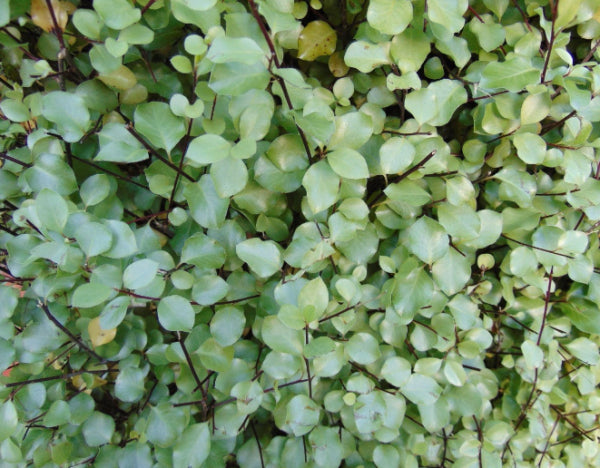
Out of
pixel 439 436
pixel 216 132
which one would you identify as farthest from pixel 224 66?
pixel 439 436

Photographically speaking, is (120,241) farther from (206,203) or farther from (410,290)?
(410,290)

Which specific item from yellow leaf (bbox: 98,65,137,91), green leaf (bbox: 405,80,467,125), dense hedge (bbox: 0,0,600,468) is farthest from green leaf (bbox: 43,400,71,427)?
green leaf (bbox: 405,80,467,125)

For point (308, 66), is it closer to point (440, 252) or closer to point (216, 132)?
point (216, 132)

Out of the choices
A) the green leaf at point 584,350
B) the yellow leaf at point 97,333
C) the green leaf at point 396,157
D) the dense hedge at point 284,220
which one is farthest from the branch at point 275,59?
the green leaf at point 584,350

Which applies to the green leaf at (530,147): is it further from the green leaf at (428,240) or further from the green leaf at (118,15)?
the green leaf at (118,15)

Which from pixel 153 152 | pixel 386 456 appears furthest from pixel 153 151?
pixel 386 456

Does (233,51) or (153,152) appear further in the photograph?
(153,152)

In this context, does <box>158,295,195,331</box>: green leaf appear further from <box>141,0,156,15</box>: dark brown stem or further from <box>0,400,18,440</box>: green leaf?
<box>141,0,156,15</box>: dark brown stem
